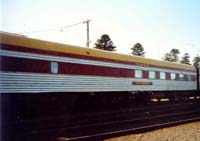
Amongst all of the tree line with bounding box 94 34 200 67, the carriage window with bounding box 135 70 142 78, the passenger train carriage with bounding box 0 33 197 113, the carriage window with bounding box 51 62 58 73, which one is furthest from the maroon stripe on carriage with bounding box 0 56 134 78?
the tree line with bounding box 94 34 200 67

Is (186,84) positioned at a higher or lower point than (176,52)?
lower

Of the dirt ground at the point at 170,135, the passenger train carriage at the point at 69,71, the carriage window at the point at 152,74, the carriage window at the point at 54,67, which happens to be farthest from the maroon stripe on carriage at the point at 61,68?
the dirt ground at the point at 170,135

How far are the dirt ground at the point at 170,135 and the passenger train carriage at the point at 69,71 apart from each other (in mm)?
4521

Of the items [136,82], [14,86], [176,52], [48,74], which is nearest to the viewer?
[14,86]

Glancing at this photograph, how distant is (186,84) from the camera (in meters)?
23.5

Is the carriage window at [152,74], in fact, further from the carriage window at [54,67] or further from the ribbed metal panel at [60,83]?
the carriage window at [54,67]

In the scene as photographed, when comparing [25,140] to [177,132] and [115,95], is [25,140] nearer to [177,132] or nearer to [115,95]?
[177,132]

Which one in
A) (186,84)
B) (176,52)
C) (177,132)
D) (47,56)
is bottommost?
(177,132)

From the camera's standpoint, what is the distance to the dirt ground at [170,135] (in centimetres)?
886

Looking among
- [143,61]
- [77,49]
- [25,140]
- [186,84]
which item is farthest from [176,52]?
[25,140]

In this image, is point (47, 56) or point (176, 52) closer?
point (47, 56)

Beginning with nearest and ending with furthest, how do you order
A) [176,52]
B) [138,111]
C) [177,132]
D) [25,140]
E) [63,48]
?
1. [25,140]
2. [177,132]
3. [63,48]
4. [138,111]
5. [176,52]

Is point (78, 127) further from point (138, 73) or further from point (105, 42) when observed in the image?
point (105, 42)

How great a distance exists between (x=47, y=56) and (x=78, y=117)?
2999 millimetres
